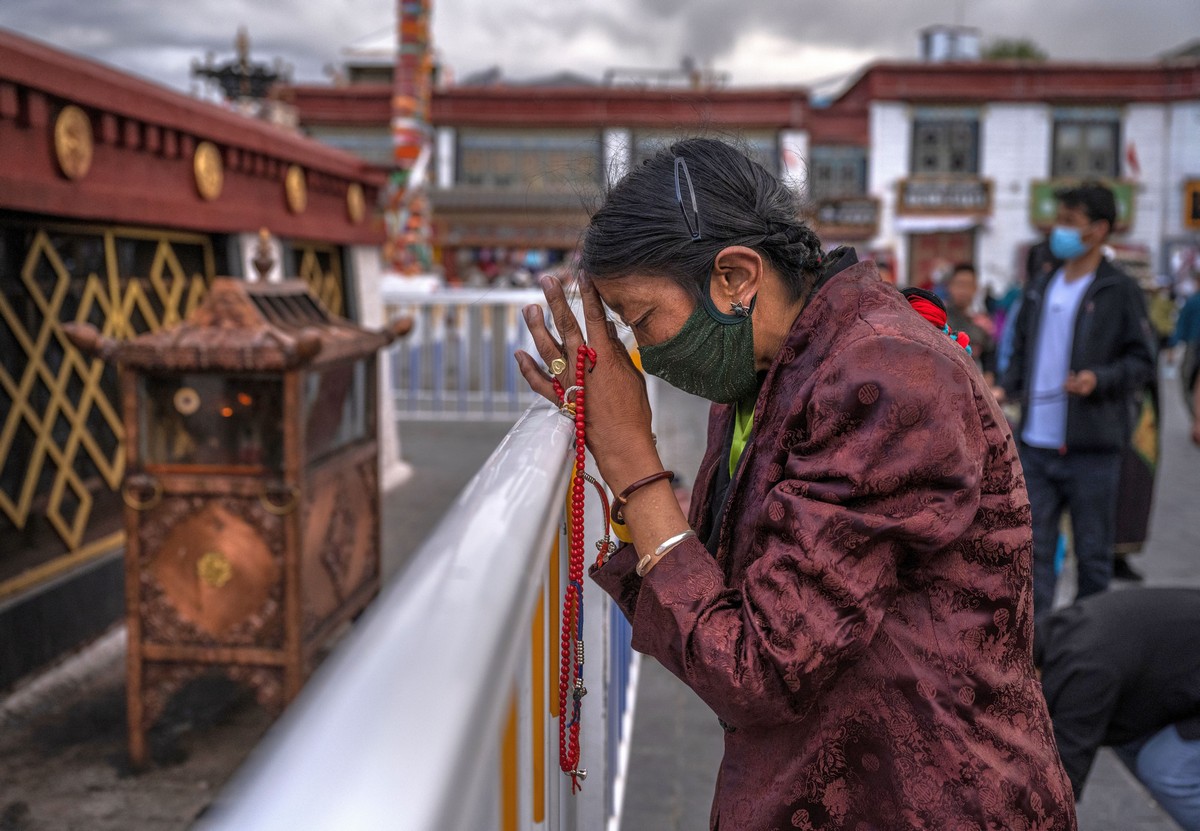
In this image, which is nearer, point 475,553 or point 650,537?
point 475,553

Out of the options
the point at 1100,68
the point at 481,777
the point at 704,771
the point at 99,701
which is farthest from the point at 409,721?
the point at 1100,68

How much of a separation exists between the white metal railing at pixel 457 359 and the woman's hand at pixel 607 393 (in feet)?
30.1

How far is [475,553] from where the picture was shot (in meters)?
0.84

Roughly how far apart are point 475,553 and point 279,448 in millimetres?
2940

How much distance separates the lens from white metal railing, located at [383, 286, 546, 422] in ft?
34.8

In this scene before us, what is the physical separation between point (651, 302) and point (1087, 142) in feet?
101

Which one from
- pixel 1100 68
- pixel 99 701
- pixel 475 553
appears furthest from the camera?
pixel 1100 68

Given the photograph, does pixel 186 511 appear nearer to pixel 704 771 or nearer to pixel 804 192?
pixel 704 771

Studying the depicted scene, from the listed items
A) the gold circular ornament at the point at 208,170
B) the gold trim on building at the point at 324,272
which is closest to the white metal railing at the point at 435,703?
the gold circular ornament at the point at 208,170

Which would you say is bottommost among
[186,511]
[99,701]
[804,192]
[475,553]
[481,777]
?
[99,701]

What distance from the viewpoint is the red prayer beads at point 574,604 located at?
4.45 ft

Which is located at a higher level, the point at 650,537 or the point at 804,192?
the point at 804,192

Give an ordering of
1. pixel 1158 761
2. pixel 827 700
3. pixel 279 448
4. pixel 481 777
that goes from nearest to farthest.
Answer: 1. pixel 481 777
2. pixel 827 700
3. pixel 1158 761
4. pixel 279 448

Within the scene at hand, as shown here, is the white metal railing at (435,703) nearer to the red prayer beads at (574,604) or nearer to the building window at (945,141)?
the red prayer beads at (574,604)
